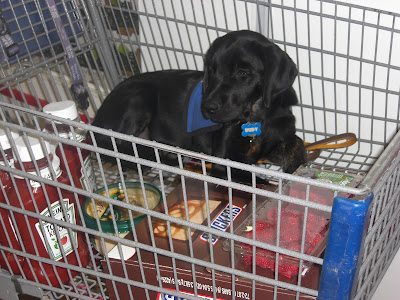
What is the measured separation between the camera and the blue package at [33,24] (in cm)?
148

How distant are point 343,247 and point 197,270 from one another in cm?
38

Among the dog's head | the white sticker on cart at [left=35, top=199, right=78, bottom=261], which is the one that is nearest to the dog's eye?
the dog's head

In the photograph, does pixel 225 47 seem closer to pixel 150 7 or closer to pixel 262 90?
pixel 262 90

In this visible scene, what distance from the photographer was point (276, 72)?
144 cm

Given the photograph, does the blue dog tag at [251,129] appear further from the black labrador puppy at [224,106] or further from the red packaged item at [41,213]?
the red packaged item at [41,213]

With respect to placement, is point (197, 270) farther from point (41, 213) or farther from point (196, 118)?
point (196, 118)

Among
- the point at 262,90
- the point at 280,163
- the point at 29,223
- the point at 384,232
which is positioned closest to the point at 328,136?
the point at 280,163

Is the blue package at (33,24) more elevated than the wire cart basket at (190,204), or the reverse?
the blue package at (33,24)

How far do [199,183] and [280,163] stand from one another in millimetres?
452

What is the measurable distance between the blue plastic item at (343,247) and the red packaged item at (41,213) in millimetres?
541

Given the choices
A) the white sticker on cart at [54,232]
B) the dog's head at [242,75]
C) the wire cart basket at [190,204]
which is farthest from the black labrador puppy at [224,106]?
the white sticker on cart at [54,232]

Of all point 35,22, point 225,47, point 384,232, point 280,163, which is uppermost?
point 35,22

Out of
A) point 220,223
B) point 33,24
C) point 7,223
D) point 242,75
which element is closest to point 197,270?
point 220,223

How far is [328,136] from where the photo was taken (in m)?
1.63
